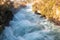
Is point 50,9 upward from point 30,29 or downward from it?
upward

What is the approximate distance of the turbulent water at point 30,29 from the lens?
827 cm

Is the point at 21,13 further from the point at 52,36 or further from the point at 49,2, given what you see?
the point at 52,36

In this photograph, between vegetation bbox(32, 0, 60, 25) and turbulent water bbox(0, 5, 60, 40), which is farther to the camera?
vegetation bbox(32, 0, 60, 25)

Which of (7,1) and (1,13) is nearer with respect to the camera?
(1,13)

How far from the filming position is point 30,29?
905cm

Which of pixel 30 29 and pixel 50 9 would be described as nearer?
pixel 30 29

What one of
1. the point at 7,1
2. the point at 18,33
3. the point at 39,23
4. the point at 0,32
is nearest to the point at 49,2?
the point at 39,23

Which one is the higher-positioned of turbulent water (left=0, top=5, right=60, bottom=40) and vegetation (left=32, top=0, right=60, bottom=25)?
vegetation (left=32, top=0, right=60, bottom=25)

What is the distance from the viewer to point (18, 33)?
28.1 ft

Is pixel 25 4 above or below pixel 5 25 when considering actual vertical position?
above

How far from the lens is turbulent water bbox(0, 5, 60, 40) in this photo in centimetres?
827

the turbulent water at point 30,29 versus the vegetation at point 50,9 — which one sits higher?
the vegetation at point 50,9

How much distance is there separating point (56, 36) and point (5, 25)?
2.17 m

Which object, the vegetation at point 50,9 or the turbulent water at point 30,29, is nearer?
the turbulent water at point 30,29
